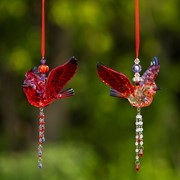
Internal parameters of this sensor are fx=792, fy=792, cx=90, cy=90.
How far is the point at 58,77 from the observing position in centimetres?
289

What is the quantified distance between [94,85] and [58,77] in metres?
4.80

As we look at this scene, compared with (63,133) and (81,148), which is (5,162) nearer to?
(81,148)

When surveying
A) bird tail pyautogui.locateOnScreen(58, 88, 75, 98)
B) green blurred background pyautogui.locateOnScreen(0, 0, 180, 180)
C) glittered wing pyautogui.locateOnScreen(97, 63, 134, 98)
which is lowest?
green blurred background pyautogui.locateOnScreen(0, 0, 180, 180)

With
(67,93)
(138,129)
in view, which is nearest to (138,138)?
(138,129)

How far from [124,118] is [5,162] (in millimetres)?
2220

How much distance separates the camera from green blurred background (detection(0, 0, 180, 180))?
22.1 feet

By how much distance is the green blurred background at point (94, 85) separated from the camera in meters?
6.75

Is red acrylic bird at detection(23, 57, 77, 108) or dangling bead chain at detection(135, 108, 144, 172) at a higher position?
red acrylic bird at detection(23, 57, 77, 108)

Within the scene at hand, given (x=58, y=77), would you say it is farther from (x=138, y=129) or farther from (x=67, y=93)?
(x=138, y=129)

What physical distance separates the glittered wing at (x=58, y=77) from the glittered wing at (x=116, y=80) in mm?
98

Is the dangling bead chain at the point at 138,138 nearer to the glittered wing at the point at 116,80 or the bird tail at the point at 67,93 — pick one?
the glittered wing at the point at 116,80

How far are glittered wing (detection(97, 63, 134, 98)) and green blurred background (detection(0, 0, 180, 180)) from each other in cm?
322

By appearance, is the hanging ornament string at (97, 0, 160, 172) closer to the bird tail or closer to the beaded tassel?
the beaded tassel

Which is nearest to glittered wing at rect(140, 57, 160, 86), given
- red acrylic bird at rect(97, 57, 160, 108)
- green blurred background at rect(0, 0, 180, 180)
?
red acrylic bird at rect(97, 57, 160, 108)
